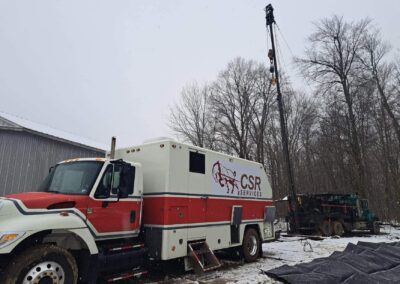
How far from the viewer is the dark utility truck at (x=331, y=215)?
1853cm

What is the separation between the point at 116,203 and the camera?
6375 millimetres

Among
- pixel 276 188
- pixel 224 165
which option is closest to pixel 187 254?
pixel 224 165

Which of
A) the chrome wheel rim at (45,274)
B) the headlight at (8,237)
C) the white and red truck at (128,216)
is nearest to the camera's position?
the headlight at (8,237)

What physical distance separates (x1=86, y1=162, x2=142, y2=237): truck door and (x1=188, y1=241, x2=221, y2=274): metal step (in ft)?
5.44

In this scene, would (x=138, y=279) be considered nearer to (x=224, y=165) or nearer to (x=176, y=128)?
(x=224, y=165)

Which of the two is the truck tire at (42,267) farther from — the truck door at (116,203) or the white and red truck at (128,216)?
the truck door at (116,203)

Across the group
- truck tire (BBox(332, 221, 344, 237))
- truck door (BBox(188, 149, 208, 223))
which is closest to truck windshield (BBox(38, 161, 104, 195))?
truck door (BBox(188, 149, 208, 223))

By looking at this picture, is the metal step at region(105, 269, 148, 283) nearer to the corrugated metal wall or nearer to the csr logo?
the csr logo

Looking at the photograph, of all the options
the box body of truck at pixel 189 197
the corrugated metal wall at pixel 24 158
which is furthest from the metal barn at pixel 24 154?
the box body of truck at pixel 189 197

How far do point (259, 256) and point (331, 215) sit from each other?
34.1 feet

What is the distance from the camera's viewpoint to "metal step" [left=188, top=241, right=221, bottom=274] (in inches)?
297

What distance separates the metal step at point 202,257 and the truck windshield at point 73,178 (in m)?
3.03

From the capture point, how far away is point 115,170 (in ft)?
20.8

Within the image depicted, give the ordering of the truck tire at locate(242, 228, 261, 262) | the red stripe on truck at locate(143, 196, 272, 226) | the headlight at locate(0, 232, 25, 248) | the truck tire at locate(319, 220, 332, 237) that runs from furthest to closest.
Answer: the truck tire at locate(319, 220, 332, 237) → the truck tire at locate(242, 228, 261, 262) → the red stripe on truck at locate(143, 196, 272, 226) → the headlight at locate(0, 232, 25, 248)
